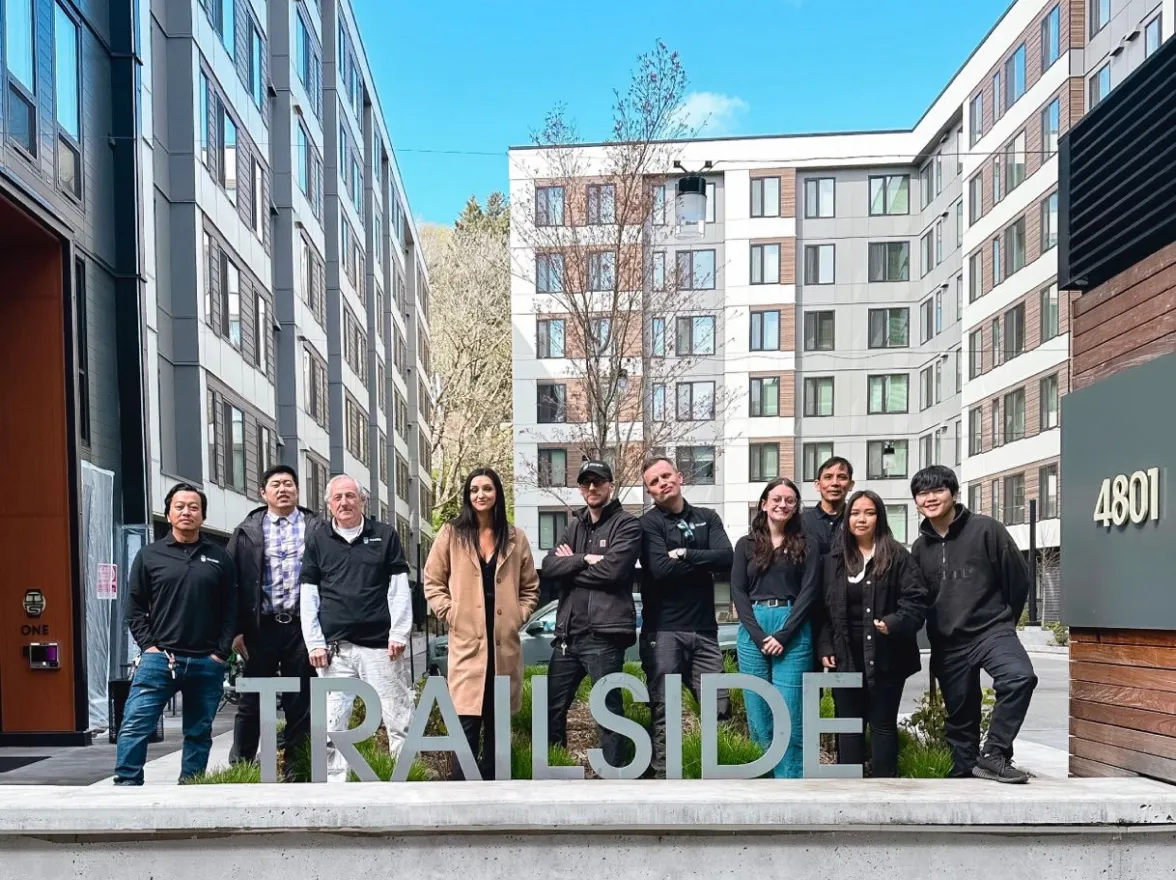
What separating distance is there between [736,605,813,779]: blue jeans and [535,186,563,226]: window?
14094 millimetres

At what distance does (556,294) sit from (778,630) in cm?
1543

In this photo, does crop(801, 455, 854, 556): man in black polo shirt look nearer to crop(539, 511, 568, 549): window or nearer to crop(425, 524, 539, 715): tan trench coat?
crop(425, 524, 539, 715): tan trench coat

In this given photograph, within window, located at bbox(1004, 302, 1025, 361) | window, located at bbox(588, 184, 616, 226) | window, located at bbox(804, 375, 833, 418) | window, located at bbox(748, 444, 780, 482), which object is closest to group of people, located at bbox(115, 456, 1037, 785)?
window, located at bbox(588, 184, 616, 226)

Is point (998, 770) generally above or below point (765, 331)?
below

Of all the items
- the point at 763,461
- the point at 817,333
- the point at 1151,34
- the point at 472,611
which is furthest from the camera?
the point at 817,333

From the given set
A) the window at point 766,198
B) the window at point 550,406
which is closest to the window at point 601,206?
the window at point 550,406

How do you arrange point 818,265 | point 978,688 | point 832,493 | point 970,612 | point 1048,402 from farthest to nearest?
point 818,265
point 1048,402
point 832,493
point 978,688
point 970,612

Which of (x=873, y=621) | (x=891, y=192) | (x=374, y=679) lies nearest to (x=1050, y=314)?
(x=891, y=192)

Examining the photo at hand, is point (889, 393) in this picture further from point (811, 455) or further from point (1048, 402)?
point (1048, 402)

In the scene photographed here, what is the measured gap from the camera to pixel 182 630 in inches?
258

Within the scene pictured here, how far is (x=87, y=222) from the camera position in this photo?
1240cm

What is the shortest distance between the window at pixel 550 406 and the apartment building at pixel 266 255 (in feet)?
19.9

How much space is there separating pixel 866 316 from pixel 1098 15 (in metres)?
15.2

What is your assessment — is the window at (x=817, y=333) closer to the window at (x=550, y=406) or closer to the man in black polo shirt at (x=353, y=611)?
the window at (x=550, y=406)
